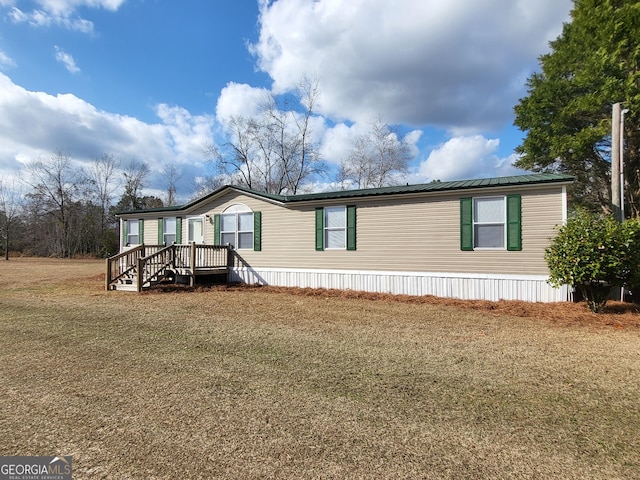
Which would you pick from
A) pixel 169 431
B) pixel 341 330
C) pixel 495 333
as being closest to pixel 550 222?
pixel 495 333

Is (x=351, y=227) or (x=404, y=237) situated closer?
(x=404, y=237)

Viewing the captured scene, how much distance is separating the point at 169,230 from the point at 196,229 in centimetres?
166

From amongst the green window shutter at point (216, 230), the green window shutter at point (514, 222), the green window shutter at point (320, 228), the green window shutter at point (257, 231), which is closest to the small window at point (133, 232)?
the green window shutter at point (216, 230)

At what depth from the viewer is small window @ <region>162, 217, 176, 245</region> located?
1510 cm

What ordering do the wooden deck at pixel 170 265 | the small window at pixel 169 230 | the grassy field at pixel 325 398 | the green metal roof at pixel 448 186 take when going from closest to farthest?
the grassy field at pixel 325 398 → the green metal roof at pixel 448 186 → the wooden deck at pixel 170 265 → the small window at pixel 169 230

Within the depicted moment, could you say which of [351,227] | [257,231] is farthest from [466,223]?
[257,231]

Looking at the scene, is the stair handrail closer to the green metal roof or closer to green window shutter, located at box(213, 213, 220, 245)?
green window shutter, located at box(213, 213, 220, 245)

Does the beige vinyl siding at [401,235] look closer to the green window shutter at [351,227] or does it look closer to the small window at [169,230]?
the green window shutter at [351,227]

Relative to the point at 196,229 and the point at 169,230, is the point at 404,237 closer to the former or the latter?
the point at 196,229

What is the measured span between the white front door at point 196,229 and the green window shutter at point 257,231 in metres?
2.61

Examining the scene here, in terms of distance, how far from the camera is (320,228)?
11.7 metres

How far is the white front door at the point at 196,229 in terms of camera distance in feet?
46.6

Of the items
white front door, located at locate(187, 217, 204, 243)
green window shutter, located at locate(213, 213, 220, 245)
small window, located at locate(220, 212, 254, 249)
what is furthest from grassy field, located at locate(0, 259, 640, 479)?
white front door, located at locate(187, 217, 204, 243)

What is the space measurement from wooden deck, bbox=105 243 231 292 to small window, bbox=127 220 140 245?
332cm
